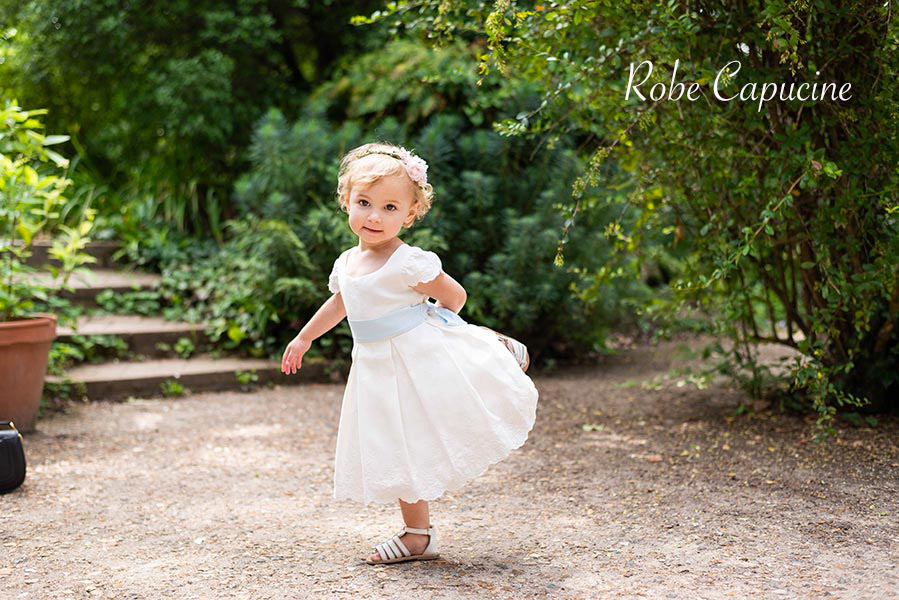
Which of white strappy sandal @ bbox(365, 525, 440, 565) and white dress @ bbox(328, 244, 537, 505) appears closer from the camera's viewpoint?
white dress @ bbox(328, 244, 537, 505)

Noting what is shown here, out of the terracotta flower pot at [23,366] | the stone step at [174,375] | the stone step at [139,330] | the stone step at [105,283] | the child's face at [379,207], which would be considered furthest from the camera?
the stone step at [105,283]

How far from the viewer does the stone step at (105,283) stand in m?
6.41

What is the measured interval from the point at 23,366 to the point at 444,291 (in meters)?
2.74

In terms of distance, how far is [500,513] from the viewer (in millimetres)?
3428

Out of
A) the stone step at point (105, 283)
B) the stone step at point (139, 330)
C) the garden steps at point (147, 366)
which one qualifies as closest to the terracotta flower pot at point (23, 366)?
the garden steps at point (147, 366)

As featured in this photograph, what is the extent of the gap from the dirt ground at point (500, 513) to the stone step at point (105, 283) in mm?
1564

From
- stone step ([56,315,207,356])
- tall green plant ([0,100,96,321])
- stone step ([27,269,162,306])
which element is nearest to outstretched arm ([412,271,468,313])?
tall green plant ([0,100,96,321])

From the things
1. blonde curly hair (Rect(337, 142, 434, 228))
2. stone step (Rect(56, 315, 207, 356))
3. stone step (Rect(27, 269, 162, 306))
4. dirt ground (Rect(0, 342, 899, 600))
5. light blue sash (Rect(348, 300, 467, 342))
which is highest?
blonde curly hair (Rect(337, 142, 434, 228))

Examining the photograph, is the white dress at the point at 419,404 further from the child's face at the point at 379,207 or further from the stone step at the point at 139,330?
the stone step at the point at 139,330

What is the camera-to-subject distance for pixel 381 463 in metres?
2.79

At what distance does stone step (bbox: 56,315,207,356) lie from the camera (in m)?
6.00

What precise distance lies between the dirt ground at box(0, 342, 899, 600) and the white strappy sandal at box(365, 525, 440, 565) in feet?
0.09

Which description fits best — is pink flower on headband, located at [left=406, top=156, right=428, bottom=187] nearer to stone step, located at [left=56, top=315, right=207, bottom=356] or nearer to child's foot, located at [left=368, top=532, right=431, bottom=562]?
child's foot, located at [left=368, top=532, right=431, bottom=562]

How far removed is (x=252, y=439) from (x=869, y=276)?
118 inches
